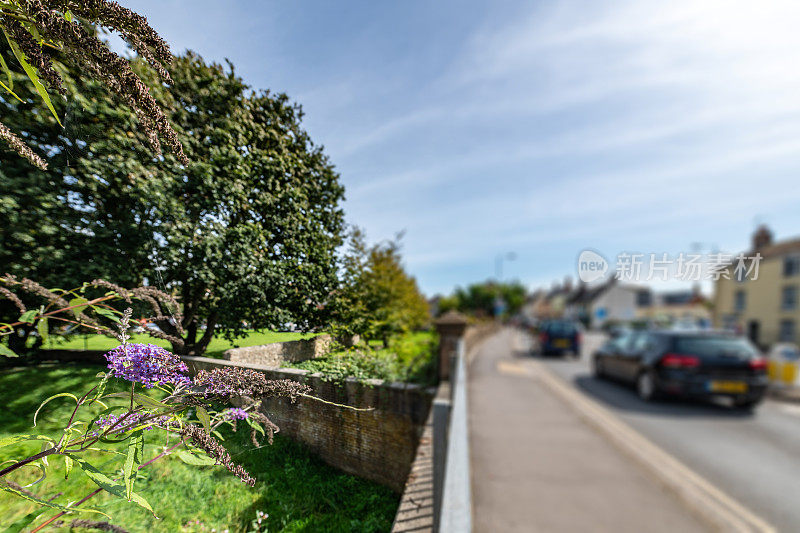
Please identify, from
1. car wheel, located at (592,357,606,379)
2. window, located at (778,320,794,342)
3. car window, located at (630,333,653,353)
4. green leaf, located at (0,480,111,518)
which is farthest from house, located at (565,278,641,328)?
green leaf, located at (0,480,111,518)

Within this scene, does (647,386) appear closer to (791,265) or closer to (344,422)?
(344,422)

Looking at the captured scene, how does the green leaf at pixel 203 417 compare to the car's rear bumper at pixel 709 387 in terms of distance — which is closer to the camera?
the green leaf at pixel 203 417

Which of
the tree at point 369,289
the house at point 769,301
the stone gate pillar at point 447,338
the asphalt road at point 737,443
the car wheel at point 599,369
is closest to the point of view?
the tree at point 369,289

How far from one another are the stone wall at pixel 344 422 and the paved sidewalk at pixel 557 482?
4.08m

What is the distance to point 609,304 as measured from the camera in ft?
218

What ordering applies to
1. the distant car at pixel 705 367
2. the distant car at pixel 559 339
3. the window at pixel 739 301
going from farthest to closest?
the window at pixel 739 301, the distant car at pixel 559 339, the distant car at pixel 705 367

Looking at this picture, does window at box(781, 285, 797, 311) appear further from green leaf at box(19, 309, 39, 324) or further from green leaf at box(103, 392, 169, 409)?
green leaf at box(19, 309, 39, 324)

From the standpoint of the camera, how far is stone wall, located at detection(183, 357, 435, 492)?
873mm

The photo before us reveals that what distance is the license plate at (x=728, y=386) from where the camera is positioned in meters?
8.54

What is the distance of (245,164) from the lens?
0.89 meters

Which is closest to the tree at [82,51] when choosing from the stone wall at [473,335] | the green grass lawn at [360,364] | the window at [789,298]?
the green grass lawn at [360,364]

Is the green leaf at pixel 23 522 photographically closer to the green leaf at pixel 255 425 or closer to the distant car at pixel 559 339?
the green leaf at pixel 255 425

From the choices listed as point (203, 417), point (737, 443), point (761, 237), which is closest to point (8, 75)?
point (203, 417)

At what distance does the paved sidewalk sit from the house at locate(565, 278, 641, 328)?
6155 centimetres
